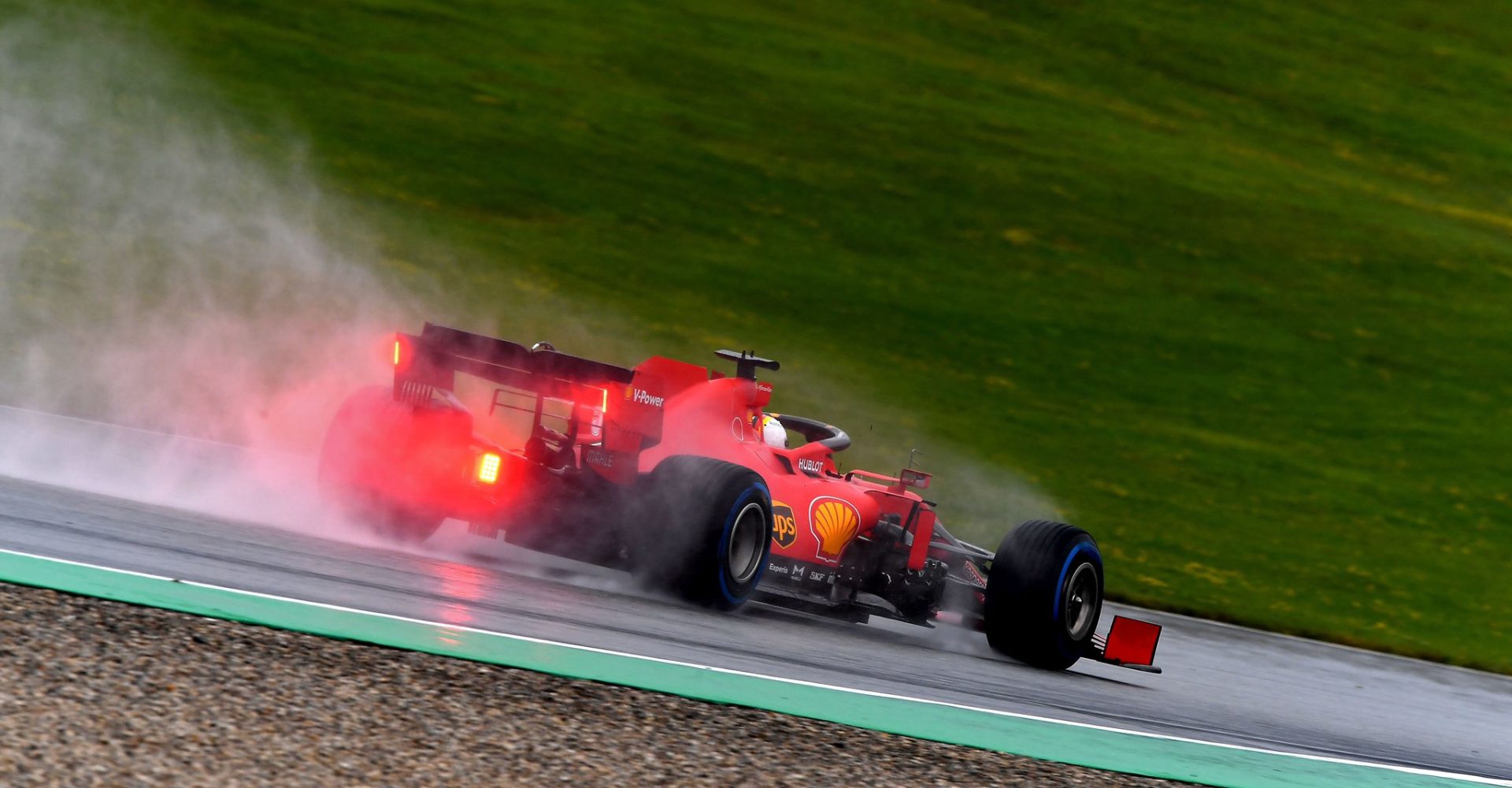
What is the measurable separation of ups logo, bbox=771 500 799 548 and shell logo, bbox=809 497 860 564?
11 cm

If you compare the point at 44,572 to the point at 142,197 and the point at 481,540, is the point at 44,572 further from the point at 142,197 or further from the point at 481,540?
the point at 142,197

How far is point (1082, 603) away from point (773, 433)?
196cm

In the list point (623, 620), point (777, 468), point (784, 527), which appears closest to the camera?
point (623, 620)

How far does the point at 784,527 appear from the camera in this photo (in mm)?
8305

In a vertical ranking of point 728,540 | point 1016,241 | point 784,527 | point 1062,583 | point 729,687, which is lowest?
point 729,687

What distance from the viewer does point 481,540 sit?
9406 millimetres

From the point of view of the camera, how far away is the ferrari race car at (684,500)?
7.60 metres

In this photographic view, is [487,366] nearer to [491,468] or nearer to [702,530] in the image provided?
[491,468]

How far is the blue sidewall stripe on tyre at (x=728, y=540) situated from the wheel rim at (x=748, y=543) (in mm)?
27

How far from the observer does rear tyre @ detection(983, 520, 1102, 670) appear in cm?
853

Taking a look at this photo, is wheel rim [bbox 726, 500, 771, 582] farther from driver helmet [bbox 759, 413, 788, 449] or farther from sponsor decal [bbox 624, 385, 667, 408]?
driver helmet [bbox 759, 413, 788, 449]

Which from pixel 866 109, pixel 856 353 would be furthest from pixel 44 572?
pixel 866 109

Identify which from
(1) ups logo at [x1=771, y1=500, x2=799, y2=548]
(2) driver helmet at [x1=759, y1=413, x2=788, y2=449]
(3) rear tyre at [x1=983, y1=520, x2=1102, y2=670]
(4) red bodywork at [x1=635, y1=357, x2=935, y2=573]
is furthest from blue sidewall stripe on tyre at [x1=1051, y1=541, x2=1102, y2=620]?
(2) driver helmet at [x1=759, y1=413, x2=788, y2=449]

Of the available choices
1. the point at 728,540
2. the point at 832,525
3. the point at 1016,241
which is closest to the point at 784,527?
the point at 832,525
